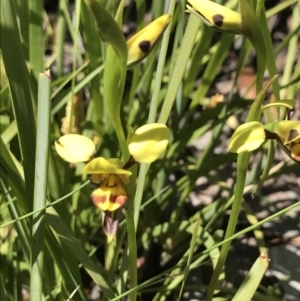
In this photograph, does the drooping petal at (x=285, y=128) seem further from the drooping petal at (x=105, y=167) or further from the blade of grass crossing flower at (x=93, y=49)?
the blade of grass crossing flower at (x=93, y=49)

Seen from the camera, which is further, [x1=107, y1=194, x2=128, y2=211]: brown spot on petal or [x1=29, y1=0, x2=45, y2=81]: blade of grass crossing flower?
[x1=29, y1=0, x2=45, y2=81]: blade of grass crossing flower

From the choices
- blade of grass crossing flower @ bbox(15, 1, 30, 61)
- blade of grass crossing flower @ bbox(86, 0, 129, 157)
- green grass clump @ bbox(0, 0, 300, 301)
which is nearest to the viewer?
blade of grass crossing flower @ bbox(86, 0, 129, 157)

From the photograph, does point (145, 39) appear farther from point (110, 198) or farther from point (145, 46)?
point (110, 198)

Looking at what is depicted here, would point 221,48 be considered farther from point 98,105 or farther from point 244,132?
point 244,132

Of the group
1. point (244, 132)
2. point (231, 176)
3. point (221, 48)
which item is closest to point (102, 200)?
point (244, 132)

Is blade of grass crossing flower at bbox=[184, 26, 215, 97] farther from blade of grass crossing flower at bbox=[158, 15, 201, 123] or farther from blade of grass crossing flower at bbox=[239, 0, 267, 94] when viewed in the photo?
blade of grass crossing flower at bbox=[239, 0, 267, 94]

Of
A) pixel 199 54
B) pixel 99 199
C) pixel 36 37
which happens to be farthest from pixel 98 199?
pixel 199 54

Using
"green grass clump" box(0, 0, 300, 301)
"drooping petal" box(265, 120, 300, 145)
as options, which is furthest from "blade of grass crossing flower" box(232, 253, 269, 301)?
"drooping petal" box(265, 120, 300, 145)
